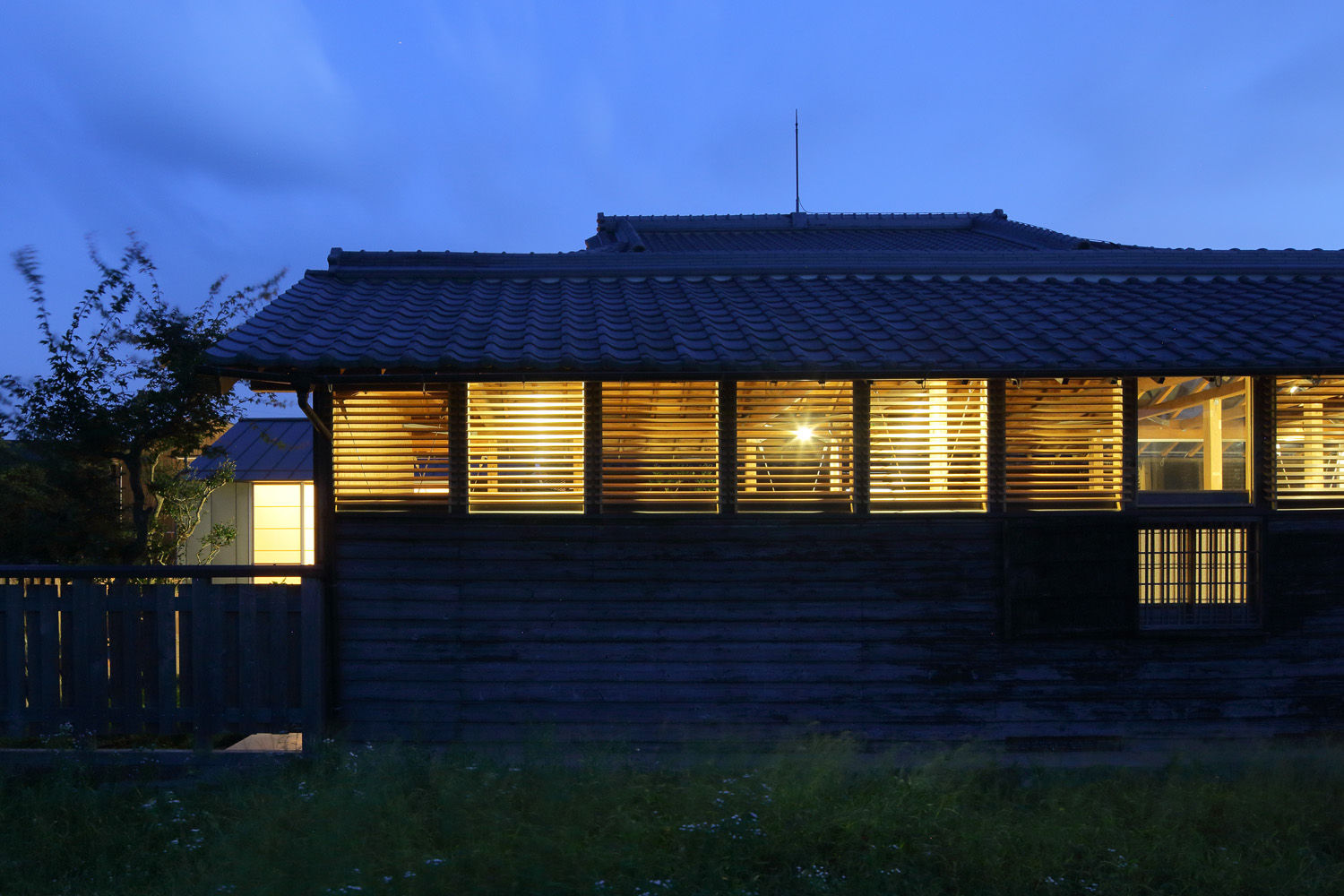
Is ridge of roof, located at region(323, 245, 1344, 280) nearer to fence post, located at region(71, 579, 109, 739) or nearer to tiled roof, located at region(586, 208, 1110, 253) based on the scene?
fence post, located at region(71, 579, 109, 739)

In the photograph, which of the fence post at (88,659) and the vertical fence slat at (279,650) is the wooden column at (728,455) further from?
the fence post at (88,659)

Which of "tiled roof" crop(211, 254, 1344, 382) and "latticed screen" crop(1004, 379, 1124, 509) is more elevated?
"tiled roof" crop(211, 254, 1344, 382)

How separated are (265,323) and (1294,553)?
805cm

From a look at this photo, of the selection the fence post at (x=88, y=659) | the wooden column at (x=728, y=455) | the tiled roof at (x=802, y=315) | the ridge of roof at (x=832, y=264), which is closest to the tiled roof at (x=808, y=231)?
the ridge of roof at (x=832, y=264)

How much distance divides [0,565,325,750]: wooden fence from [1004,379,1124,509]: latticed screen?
537 cm

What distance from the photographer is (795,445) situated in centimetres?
608

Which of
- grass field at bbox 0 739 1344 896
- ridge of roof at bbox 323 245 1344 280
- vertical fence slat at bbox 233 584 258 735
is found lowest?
grass field at bbox 0 739 1344 896

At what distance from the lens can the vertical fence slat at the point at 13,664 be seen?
18.5ft

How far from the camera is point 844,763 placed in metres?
5.50

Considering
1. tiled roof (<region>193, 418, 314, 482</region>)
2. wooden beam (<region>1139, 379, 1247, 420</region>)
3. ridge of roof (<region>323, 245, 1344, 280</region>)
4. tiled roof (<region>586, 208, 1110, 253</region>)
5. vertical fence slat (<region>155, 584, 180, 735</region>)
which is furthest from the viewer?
tiled roof (<region>193, 418, 314, 482</region>)

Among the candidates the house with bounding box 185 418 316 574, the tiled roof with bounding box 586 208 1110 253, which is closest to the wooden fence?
the tiled roof with bounding box 586 208 1110 253

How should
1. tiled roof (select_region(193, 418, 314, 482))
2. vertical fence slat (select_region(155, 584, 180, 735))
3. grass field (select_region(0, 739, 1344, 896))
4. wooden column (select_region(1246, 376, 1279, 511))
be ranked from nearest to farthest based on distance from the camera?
grass field (select_region(0, 739, 1344, 896)) → vertical fence slat (select_region(155, 584, 180, 735)) → wooden column (select_region(1246, 376, 1279, 511)) → tiled roof (select_region(193, 418, 314, 482))

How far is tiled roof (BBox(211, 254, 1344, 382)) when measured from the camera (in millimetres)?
5438

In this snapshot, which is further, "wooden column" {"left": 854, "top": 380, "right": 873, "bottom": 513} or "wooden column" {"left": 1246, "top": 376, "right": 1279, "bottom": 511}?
"wooden column" {"left": 1246, "top": 376, "right": 1279, "bottom": 511}
